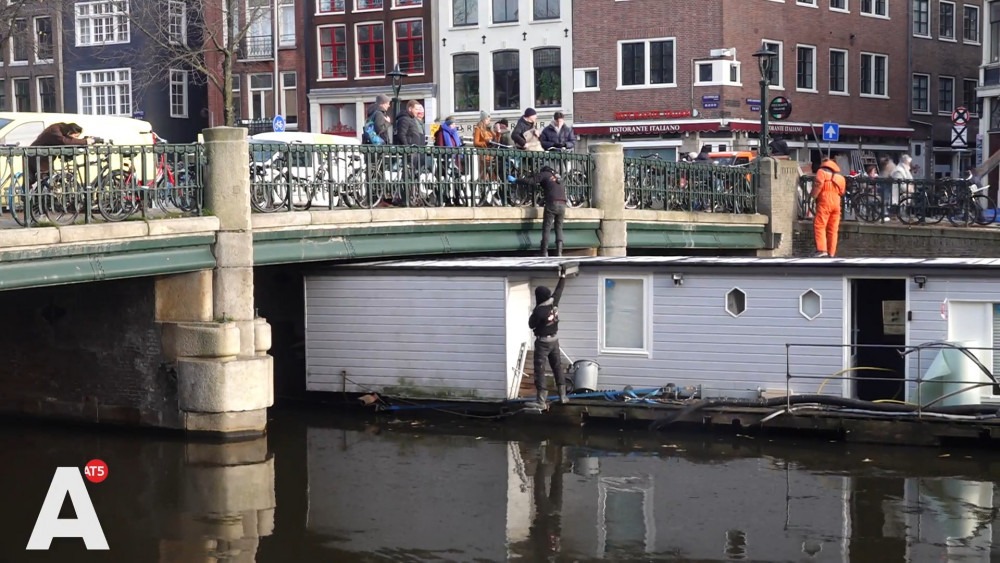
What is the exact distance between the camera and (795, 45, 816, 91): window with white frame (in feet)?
169

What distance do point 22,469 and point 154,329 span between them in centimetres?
299

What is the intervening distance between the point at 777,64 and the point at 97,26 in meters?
28.7

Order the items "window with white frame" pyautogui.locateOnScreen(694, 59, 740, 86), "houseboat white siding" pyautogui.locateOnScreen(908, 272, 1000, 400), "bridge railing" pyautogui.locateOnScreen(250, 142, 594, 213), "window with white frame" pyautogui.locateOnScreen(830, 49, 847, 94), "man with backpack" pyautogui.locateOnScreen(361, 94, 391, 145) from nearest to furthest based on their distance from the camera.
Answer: "houseboat white siding" pyautogui.locateOnScreen(908, 272, 1000, 400), "bridge railing" pyautogui.locateOnScreen(250, 142, 594, 213), "man with backpack" pyautogui.locateOnScreen(361, 94, 391, 145), "window with white frame" pyautogui.locateOnScreen(694, 59, 740, 86), "window with white frame" pyautogui.locateOnScreen(830, 49, 847, 94)

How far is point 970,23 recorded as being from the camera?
58719 mm

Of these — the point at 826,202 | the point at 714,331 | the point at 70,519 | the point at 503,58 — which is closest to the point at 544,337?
the point at 714,331

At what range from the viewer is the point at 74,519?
52.9 feet

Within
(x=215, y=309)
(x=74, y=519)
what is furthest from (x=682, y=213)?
(x=74, y=519)

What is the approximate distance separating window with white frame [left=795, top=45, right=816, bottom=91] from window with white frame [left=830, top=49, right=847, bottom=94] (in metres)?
1.24

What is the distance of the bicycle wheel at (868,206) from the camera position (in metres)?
33.8

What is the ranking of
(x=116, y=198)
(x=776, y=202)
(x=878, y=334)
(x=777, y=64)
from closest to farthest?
1. (x=116, y=198)
2. (x=878, y=334)
3. (x=776, y=202)
4. (x=777, y=64)

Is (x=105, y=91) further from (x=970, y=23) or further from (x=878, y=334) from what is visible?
(x=878, y=334)

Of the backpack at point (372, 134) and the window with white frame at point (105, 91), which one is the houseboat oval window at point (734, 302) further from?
the window with white frame at point (105, 91)

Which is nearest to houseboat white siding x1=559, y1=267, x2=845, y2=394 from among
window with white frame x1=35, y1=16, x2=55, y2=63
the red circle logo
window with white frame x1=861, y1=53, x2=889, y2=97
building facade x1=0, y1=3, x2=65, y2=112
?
the red circle logo

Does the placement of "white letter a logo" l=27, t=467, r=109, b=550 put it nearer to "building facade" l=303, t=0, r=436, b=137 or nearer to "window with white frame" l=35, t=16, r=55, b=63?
"building facade" l=303, t=0, r=436, b=137
